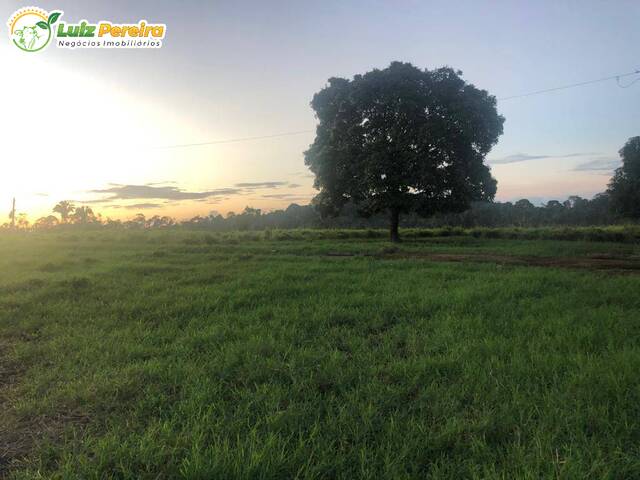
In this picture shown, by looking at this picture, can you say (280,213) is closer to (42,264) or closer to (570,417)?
(42,264)

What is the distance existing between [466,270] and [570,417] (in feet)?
25.9

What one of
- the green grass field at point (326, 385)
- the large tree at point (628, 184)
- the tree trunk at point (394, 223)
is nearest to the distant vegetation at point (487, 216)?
the large tree at point (628, 184)

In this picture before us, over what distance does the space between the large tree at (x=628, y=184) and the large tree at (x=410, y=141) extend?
94.8 ft

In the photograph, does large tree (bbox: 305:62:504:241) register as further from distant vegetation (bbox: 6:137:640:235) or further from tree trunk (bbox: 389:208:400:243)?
distant vegetation (bbox: 6:137:640:235)

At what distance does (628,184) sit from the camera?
133 ft

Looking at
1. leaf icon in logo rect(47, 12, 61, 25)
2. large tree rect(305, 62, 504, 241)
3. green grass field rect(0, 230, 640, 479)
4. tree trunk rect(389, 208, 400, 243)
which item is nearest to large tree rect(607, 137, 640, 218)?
large tree rect(305, 62, 504, 241)

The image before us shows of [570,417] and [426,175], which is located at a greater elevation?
[426,175]

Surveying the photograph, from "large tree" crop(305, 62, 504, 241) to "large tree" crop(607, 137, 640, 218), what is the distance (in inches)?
1138

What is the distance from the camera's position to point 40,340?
205 inches

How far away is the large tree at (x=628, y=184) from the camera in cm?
4003

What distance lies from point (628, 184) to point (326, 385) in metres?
50.0

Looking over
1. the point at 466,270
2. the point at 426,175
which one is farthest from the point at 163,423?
the point at 426,175

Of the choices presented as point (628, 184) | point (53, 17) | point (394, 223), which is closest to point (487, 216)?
point (628, 184)

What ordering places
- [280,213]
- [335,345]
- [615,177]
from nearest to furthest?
1. [335,345]
2. [615,177]
3. [280,213]
